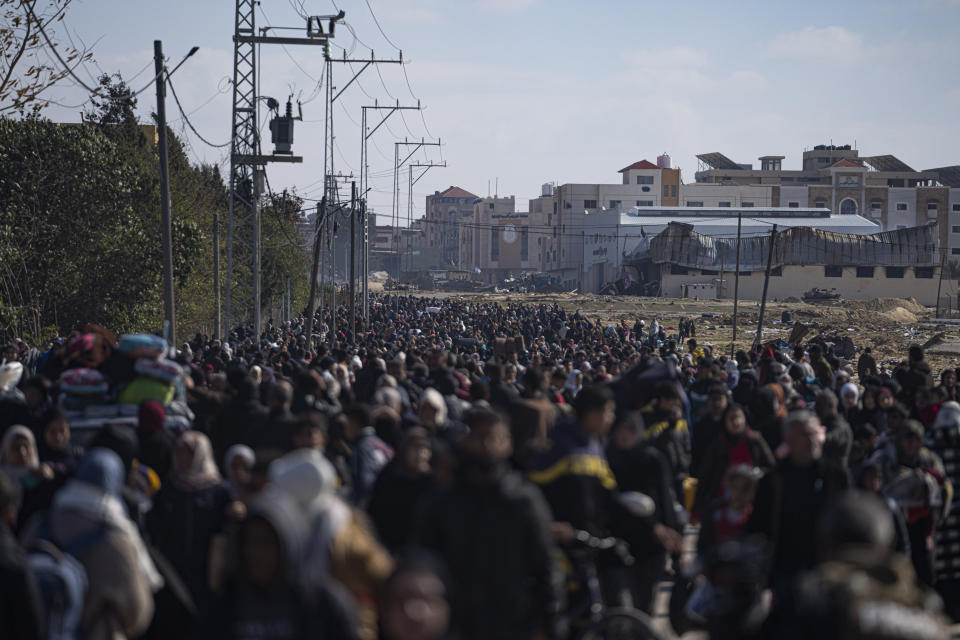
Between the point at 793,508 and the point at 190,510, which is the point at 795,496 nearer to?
the point at 793,508

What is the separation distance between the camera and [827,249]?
81.4 meters

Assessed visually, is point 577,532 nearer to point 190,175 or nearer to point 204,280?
point 204,280

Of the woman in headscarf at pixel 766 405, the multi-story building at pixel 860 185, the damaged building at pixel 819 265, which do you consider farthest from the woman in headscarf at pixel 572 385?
the multi-story building at pixel 860 185

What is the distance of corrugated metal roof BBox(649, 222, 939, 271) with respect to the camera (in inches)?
3189

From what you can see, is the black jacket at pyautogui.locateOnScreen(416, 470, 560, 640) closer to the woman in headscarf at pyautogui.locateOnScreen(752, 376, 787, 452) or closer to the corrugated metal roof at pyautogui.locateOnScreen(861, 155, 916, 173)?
the woman in headscarf at pyautogui.locateOnScreen(752, 376, 787, 452)

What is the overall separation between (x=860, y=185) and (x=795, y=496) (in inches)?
4392

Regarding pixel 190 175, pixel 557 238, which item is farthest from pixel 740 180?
pixel 190 175

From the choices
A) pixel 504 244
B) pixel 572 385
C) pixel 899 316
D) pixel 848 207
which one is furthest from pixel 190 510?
pixel 504 244

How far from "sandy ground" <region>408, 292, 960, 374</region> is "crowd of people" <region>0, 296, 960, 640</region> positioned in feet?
82.6

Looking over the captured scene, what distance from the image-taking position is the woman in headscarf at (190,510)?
18.6 ft

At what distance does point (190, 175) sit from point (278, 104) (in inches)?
672

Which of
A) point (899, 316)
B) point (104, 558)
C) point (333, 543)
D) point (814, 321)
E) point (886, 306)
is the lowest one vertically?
point (814, 321)

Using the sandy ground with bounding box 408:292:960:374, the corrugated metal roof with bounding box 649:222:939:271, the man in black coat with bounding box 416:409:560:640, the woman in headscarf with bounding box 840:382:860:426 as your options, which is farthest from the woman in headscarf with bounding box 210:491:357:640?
the corrugated metal roof with bounding box 649:222:939:271

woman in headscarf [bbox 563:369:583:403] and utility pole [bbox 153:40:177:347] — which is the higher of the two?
utility pole [bbox 153:40:177:347]
